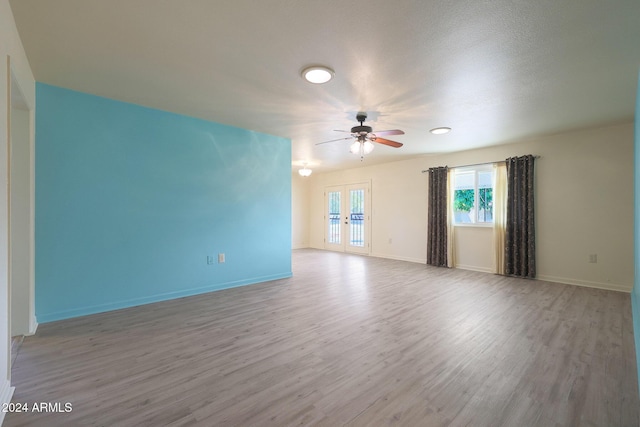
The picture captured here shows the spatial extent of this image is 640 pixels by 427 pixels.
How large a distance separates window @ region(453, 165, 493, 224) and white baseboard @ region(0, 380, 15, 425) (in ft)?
21.6

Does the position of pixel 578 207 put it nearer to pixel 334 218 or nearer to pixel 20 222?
pixel 334 218

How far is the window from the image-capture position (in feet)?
18.9

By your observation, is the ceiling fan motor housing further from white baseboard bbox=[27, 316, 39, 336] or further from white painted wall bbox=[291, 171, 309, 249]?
white painted wall bbox=[291, 171, 309, 249]

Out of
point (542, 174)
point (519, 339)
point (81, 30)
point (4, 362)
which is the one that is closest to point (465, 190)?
point (542, 174)

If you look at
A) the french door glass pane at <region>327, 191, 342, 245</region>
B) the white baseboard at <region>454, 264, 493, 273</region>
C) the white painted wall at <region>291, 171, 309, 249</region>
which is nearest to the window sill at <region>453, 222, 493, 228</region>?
the white baseboard at <region>454, 264, 493, 273</region>

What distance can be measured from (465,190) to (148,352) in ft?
19.8

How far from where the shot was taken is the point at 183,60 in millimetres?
2506

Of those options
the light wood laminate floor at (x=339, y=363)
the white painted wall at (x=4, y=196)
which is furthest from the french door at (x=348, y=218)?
the white painted wall at (x=4, y=196)

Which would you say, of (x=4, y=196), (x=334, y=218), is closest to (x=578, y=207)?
(x=334, y=218)

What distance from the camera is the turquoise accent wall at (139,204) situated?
3078 millimetres

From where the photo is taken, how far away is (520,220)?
16.8 feet

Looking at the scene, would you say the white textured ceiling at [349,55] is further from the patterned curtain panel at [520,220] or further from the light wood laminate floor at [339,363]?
the light wood laminate floor at [339,363]

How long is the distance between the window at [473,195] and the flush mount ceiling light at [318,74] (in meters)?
4.38

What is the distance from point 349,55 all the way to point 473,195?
15.4ft
